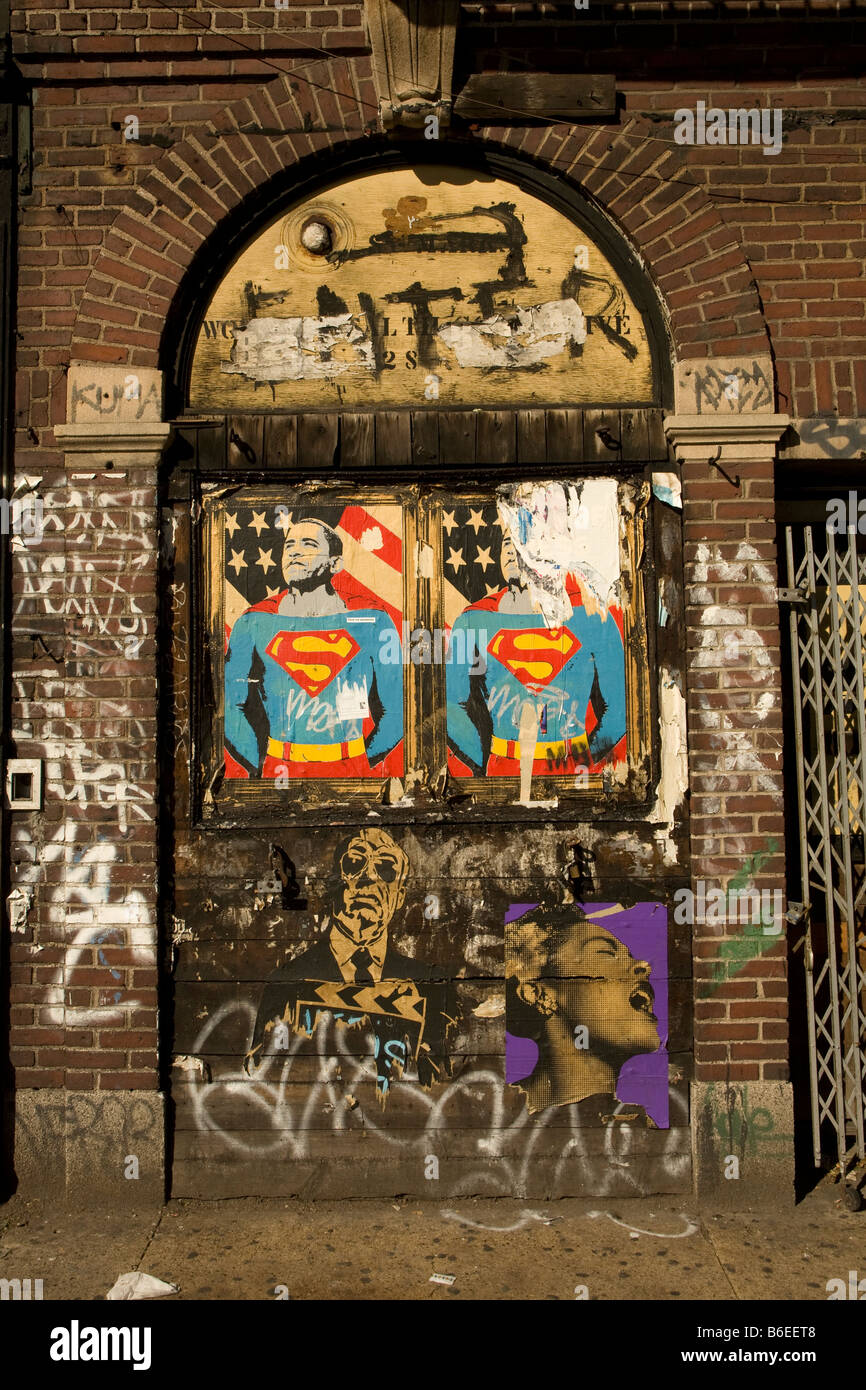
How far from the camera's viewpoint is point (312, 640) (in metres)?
4.18

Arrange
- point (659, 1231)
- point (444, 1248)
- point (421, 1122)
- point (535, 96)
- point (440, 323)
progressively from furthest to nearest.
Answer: point (440, 323)
point (535, 96)
point (421, 1122)
point (659, 1231)
point (444, 1248)

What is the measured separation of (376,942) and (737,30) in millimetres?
4365

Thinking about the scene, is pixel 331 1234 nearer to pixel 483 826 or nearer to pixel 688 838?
pixel 483 826

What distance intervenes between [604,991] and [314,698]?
1.82 meters

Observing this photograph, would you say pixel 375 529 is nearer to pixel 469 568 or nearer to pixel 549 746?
pixel 469 568

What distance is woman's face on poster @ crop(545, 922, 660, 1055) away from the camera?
4.05 meters

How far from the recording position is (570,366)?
4254 mm

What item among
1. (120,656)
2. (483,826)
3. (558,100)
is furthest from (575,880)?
(558,100)

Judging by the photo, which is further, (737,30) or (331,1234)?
(737,30)

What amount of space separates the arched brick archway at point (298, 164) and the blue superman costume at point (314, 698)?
1399 mm

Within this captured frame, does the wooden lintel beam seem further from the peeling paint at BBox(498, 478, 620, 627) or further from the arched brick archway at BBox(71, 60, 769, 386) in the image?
the peeling paint at BBox(498, 478, 620, 627)

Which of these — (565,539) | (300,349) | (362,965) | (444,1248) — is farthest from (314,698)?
(444,1248)

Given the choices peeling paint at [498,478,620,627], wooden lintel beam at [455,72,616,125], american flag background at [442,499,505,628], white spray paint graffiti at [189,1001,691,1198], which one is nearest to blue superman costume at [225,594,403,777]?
american flag background at [442,499,505,628]

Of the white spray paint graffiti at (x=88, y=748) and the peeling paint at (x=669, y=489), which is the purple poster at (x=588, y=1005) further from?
the peeling paint at (x=669, y=489)
